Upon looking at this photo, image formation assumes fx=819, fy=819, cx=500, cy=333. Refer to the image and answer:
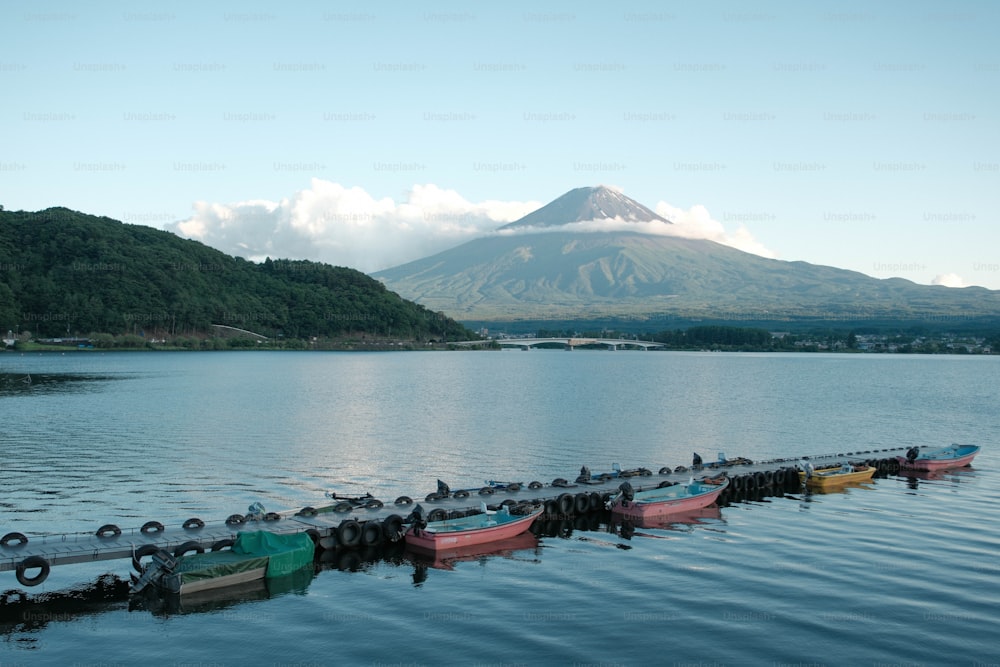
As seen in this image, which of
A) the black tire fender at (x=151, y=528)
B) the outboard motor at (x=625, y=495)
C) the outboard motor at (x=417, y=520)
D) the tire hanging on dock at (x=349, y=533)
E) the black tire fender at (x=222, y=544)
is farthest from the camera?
the outboard motor at (x=625, y=495)

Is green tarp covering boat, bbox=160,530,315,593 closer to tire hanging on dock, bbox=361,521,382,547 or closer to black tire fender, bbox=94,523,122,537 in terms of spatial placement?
tire hanging on dock, bbox=361,521,382,547

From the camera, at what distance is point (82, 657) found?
766 inches

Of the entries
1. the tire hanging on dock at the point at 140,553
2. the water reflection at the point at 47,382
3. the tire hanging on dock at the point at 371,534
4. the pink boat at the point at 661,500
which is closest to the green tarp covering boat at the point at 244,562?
the tire hanging on dock at the point at 140,553

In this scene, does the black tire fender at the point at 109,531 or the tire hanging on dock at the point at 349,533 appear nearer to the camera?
the black tire fender at the point at 109,531

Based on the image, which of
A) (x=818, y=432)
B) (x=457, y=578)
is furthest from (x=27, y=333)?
(x=457, y=578)

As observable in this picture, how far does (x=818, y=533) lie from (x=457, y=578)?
49.6 ft

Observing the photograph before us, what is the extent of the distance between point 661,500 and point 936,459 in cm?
2241

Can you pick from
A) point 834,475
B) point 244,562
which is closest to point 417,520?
point 244,562

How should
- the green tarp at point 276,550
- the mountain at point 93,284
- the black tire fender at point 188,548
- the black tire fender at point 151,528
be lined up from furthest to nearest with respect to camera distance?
the mountain at point 93,284
the black tire fender at point 151,528
the green tarp at point 276,550
the black tire fender at point 188,548

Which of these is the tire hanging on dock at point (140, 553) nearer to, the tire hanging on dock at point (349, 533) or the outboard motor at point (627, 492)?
the tire hanging on dock at point (349, 533)

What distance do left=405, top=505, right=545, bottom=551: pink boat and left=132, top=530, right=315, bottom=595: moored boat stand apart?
4026mm

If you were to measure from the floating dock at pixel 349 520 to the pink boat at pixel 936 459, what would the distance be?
9.46 m

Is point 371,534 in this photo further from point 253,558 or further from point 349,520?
point 253,558

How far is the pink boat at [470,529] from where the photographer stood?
29000 millimetres
